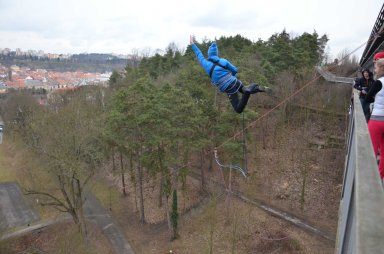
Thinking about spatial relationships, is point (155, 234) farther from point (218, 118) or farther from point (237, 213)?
point (218, 118)

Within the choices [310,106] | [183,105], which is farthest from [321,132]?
[183,105]

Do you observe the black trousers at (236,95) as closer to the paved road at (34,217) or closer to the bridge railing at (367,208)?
the bridge railing at (367,208)

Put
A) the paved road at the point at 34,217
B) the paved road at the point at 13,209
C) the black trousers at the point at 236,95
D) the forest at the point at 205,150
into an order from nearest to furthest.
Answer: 1. the black trousers at the point at 236,95
2. the forest at the point at 205,150
3. the paved road at the point at 34,217
4. the paved road at the point at 13,209

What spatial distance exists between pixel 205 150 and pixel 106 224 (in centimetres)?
853

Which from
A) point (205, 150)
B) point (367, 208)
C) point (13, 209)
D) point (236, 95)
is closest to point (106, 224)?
point (13, 209)

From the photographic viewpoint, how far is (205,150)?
917 inches

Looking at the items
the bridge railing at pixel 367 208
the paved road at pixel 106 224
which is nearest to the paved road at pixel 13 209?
the paved road at pixel 106 224

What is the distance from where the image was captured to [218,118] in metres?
19.6

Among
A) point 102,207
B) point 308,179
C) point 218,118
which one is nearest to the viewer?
point 218,118

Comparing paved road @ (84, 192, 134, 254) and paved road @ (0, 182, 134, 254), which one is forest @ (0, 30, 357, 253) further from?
paved road @ (0, 182, 134, 254)

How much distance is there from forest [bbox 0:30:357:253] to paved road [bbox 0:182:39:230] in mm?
1382

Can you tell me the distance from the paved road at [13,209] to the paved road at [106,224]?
11.8ft

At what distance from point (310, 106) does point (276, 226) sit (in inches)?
476

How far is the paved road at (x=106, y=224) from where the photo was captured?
18.2 m
